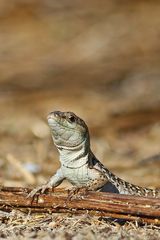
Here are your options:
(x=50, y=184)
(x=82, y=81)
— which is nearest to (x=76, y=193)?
(x=50, y=184)

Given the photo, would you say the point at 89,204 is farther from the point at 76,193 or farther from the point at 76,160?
the point at 76,160

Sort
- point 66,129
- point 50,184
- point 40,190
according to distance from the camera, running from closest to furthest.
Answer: point 40,190
point 50,184
point 66,129

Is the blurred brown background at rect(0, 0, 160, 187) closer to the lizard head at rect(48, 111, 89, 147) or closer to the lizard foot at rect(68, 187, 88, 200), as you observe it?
the lizard head at rect(48, 111, 89, 147)

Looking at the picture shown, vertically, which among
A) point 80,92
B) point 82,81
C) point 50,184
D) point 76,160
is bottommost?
point 50,184

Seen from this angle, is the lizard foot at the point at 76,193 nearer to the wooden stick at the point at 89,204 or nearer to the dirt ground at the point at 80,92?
the wooden stick at the point at 89,204

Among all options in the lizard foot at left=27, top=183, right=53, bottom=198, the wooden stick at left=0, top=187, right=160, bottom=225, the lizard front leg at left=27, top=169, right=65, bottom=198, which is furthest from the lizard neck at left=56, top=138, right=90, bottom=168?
the wooden stick at left=0, top=187, right=160, bottom=225

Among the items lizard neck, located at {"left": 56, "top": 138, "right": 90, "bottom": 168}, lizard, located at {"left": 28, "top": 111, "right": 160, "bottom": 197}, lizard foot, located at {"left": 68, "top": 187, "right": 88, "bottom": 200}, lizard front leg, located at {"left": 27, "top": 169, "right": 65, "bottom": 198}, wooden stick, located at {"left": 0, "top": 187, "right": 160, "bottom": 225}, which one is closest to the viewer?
wooden stick, located at {"left": 0, "top": 187, "right": 160, "bottom": 225}

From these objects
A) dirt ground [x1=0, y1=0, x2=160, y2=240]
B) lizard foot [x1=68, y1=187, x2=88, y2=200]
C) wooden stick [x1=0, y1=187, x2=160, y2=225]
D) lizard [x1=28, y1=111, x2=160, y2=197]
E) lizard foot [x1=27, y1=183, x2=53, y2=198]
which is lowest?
wooden stick [x1=0, y1=187, x2=160, y2=225]
